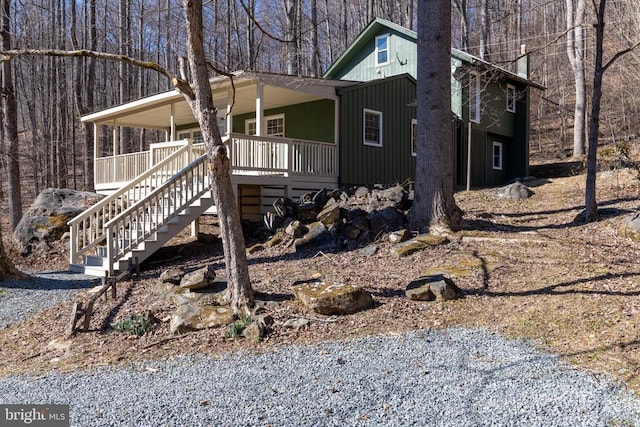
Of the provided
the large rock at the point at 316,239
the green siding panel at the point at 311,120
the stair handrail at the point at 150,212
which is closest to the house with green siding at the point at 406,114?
the green siding panel at the point at 311,120

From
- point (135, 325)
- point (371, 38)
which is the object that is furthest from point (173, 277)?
point (371, 38)

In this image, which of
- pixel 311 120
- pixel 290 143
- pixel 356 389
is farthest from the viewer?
pixel 311 120

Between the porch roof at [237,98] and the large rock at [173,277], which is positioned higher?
the porch roof at [237,98]

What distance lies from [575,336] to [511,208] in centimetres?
758

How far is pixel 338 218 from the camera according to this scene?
10055mm

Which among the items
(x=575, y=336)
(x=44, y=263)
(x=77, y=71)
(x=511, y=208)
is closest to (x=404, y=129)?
(x=511, y=208)

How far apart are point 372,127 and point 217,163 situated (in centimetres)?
957

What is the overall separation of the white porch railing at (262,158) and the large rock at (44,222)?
1.70 m

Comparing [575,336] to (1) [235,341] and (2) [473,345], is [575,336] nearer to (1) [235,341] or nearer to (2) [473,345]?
(2) [473,345]

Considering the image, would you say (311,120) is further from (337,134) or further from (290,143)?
(290,143)

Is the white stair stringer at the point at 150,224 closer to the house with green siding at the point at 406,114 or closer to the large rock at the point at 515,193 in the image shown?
the house with green siding at the point at 406,114

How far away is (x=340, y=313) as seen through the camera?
5992 mm

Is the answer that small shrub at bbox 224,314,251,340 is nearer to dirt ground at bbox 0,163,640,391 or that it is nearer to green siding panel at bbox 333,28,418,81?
dirt ground at bbox 0,163,640,391

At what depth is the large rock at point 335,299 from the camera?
5977mm
